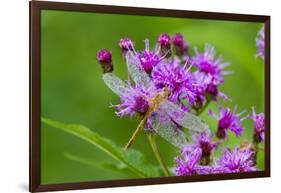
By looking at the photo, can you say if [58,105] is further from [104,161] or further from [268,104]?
[268,104]

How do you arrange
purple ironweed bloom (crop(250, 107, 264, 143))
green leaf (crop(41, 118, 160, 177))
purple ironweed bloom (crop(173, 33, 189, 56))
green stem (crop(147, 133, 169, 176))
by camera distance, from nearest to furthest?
green leaf (crop(41, 118, 160, 177)) → green stem (crop(147, 133, 169, 176)) → purple ironweed bloom (crop(173, 33, 189, 56)) → purple ironweed bloom (crop(250, 107, 264, 143))

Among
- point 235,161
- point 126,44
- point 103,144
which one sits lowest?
point 235,161

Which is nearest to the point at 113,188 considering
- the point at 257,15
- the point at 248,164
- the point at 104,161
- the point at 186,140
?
the point at 104,161

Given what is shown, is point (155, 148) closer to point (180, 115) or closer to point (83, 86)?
point (180, 115)

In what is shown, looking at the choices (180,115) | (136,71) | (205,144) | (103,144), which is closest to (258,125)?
(205,144)

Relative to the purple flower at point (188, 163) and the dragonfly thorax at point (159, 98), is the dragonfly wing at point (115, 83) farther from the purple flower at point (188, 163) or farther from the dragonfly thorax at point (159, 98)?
the purple flower at point (188, 163)

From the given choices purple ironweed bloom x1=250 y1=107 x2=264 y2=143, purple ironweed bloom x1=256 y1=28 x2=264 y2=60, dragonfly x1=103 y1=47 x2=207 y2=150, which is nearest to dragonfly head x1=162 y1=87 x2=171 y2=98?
dragonfly x1=103 y1=47 x2=207 y2=150

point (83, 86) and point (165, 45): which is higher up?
point (165, 45)

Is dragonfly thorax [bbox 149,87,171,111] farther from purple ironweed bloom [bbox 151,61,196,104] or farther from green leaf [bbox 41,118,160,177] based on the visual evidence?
green leaf [bbox 41,118,160,177]
